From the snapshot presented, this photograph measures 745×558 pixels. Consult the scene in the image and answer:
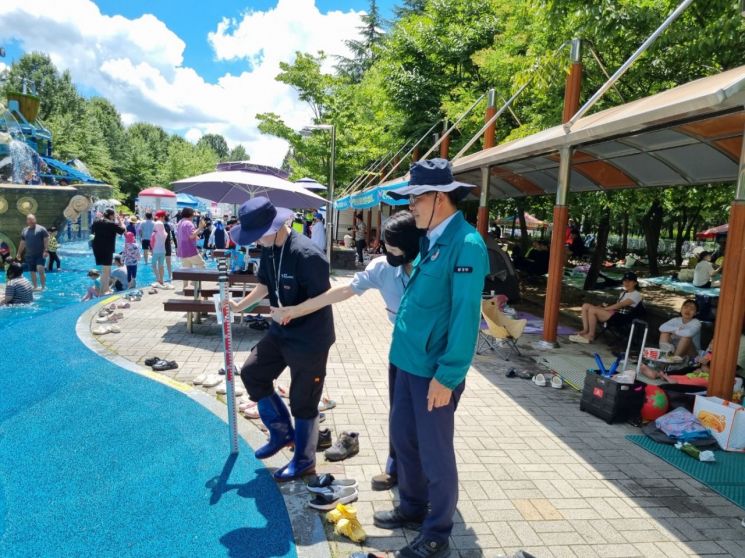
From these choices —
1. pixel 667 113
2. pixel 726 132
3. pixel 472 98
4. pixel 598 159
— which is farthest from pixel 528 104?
pixel 667 113

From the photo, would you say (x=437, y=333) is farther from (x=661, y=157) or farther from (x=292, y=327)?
(x=661, y=157)

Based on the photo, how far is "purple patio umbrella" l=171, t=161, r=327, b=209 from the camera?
31.4ft

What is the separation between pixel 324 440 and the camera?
13.9 ft

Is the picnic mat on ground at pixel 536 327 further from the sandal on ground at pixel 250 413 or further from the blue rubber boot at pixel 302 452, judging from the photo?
the blue rubber boot at pixel 302 452

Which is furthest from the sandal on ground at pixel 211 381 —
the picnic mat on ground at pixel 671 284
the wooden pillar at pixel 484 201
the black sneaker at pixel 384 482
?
the picnic mat on ground at pixel 671 284

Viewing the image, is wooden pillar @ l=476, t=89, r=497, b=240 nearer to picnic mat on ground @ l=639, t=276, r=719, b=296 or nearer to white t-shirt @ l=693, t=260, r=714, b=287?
white t-shirt @ l=693, t=260, r=714, b=287

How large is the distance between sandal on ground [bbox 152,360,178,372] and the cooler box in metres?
4.90

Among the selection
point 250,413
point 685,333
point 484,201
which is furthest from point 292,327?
point 484,201

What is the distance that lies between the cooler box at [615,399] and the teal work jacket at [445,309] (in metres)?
3.26

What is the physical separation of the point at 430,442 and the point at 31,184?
29.0 m

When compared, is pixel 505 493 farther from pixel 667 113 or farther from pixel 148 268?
pixel 148 268

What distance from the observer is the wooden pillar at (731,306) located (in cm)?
471

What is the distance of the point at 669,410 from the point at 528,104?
12.0 meters

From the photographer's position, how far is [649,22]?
7.96 meters
